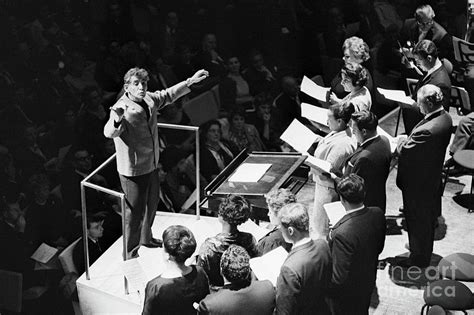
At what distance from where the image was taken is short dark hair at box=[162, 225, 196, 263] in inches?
218

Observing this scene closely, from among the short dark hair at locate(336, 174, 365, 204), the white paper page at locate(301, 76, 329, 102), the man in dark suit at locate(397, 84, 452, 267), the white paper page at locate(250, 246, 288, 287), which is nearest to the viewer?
the white paper page at locate(250, 246, 288, 287)

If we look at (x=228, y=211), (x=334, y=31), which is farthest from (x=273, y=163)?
(x=334, y=31)

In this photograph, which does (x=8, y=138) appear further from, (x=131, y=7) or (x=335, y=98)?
(x=335, y=98)

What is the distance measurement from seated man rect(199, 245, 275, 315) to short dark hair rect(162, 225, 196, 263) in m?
0.28

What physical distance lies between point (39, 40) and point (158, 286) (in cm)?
359

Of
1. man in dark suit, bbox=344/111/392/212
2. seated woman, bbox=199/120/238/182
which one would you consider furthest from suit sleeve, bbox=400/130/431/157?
seated woman, bbox=199/120/238/182

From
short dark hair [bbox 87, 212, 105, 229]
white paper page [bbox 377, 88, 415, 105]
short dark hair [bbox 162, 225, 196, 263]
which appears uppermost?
short dark hair [bbox 162, 225, 196, 263]

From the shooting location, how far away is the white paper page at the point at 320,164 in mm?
6898

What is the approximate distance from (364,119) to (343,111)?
0.19 meters

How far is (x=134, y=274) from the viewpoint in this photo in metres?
6.52

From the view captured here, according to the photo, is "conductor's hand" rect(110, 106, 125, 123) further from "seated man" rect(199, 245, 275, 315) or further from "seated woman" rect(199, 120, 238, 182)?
"seated woman" rect(199, 120, 238, 182)

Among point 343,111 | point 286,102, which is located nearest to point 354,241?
point 343,111

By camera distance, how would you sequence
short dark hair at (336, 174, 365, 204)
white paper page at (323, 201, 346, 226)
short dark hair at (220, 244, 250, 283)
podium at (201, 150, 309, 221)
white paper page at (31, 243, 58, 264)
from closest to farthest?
short dark hair at (220, 244, 250, 283)
short dark hair at (336, 174, 365, 204)
white paper page at (323, 201, 346, 226)
podium at (201, 150, 309, 221)
white paper page at (31, 243, 58, 264)

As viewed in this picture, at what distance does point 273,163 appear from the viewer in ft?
25.6
